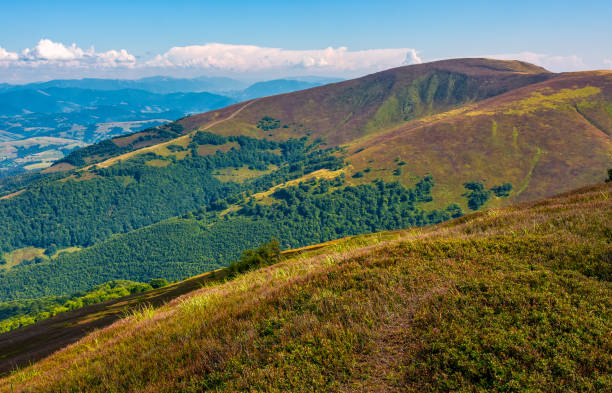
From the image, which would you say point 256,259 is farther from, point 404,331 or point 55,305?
point 55,305

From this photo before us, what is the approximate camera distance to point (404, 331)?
6.39m

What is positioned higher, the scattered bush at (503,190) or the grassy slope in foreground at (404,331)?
the grassy slope in foreground at (404,331)

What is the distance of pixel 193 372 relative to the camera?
652 cm

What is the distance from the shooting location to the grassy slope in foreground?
5309 millimetres

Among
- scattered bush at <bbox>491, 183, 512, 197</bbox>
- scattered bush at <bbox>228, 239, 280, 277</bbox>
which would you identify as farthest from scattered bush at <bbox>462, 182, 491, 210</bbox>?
scattered bush at <bbox>228, 239, 280, 277</bbox>

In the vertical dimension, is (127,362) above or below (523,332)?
below

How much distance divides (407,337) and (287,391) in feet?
8.90

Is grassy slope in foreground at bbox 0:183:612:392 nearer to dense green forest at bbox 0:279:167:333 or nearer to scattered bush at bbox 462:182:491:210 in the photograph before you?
dense green forest at bbox 0:279:167:333

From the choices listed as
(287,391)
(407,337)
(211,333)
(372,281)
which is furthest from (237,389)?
(372,281)

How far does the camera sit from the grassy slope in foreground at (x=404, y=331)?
17.4ft

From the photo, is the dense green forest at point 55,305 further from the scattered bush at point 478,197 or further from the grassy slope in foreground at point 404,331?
the scattered bush at point 478,197

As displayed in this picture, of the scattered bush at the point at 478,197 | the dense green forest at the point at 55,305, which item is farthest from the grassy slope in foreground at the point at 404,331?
the scattered bush at the point at 478,197

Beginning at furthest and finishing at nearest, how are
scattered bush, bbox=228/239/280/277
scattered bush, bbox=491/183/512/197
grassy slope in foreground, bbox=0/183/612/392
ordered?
scattered bush, bbox=491/183/512/197 < scattered bush, bbox=228/239/280/277 < grassy slope in foreground, bbox=0/183/612/392

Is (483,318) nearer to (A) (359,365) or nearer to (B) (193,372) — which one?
(A) (359,365)
